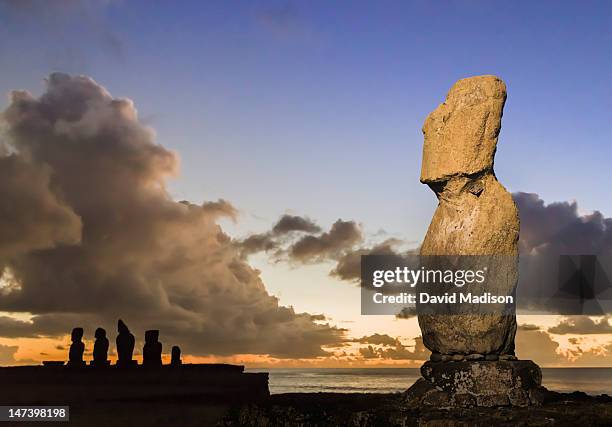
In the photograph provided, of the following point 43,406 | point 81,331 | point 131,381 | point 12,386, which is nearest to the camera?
point 43,406

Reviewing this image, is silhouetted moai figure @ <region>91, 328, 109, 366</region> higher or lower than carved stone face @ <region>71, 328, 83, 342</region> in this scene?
lower

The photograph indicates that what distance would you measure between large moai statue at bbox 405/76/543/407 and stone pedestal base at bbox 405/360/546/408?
15 millimetres

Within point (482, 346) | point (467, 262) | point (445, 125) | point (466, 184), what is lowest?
point (482, 346)

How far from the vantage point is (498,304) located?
11828mm

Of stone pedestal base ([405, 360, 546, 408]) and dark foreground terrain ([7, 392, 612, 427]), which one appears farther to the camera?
stone pedestal base ([405, 360, 546, 408])

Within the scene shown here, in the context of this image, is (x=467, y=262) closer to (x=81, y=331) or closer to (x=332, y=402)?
(x=332, y=402)

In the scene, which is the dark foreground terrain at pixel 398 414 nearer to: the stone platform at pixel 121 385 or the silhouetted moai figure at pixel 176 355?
the stone platform at pixel 121 385

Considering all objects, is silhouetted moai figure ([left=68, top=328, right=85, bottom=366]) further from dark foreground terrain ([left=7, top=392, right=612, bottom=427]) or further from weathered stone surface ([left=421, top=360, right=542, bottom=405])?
weathered stone surface ([left=421, top=360, right=542, bottom=405])

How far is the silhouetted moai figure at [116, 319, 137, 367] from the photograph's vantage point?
32.1m

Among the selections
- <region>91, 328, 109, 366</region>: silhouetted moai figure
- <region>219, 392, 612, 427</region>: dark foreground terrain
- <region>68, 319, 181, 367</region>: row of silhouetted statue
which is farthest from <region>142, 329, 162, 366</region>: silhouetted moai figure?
<region>219, 392, 612, 427</region>: dark foreground terrain

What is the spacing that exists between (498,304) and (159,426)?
1229cm

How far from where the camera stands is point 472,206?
39.8 ft

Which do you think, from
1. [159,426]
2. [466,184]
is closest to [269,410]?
[466,184]

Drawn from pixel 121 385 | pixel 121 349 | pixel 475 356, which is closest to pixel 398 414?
pixel 475 356
